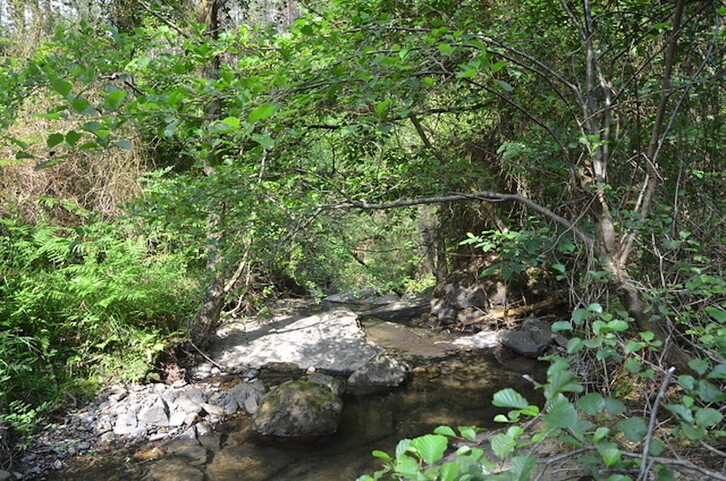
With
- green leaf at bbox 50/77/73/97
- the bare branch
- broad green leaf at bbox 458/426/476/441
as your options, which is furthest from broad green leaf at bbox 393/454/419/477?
the bare branch

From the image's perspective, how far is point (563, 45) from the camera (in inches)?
150

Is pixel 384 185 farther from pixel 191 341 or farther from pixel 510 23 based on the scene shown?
pixel 191 341

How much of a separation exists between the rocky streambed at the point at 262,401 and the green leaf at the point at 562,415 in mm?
4006

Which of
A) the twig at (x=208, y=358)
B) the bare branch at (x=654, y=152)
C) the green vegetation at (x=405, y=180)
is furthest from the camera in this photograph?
the twig at (x=208, y=358)

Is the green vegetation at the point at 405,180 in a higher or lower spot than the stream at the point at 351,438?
higher

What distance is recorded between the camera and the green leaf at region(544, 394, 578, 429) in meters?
1.01

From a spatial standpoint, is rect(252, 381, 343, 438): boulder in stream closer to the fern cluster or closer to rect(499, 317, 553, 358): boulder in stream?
the fern cluster

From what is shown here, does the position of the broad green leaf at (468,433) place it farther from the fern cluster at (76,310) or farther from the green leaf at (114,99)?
the fern cluster at (76,310)

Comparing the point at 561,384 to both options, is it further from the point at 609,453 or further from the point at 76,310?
the point at 76,310

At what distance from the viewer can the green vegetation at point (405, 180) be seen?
150 cm

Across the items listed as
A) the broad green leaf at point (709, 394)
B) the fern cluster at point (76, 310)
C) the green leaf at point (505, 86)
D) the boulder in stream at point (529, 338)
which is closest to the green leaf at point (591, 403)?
the broad green leaf at point (709, 394)

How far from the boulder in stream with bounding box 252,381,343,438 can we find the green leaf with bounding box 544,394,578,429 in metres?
4.82

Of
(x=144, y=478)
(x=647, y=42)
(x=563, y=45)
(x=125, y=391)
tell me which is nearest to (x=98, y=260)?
(x=125, y=391)

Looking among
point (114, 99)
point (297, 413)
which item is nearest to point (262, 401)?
point (297, 413)
